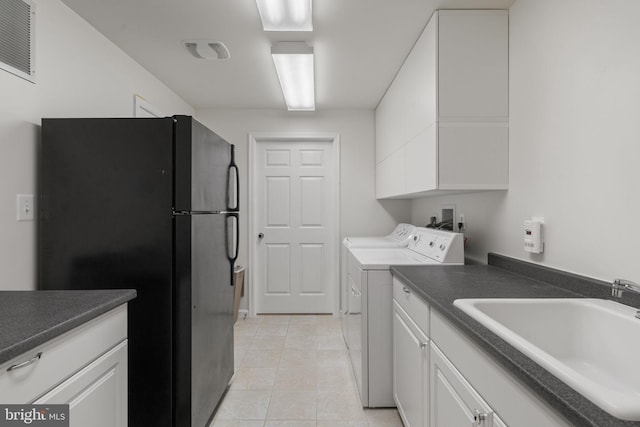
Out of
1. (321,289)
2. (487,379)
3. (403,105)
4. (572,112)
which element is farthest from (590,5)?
(321,289)

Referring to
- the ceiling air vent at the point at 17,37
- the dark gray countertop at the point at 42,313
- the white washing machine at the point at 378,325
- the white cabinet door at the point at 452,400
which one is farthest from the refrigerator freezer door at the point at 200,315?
the white cabinet door at the point at 452,400

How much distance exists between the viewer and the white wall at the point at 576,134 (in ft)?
3.89

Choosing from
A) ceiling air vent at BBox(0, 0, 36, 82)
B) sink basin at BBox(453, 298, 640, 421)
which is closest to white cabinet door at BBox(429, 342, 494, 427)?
sink basin at BBox(453, 298, 640, 421)

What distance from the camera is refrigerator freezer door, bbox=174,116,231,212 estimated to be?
1618 mm

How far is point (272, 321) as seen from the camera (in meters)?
3.74

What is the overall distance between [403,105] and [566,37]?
119cm

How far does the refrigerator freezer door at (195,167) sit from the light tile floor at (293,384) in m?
1.26

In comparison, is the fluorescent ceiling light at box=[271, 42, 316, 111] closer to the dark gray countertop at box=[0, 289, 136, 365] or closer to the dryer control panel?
the dryer control panel

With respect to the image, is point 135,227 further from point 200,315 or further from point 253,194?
point 253,194

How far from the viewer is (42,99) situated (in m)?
1.73

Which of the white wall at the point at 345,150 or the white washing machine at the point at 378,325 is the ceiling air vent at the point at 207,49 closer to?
the white wall at the point at 345,150

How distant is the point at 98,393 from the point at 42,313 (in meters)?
0.33

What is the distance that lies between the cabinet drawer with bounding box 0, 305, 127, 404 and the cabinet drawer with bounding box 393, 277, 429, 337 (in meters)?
1.23

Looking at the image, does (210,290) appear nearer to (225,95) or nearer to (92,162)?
(92,162)
